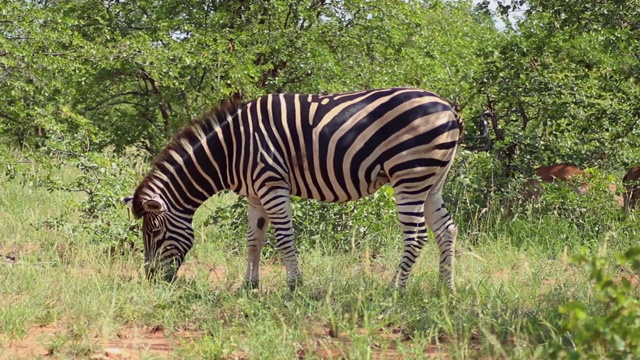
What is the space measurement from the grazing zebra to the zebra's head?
12 mm

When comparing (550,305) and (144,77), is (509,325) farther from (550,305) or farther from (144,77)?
(144,77)

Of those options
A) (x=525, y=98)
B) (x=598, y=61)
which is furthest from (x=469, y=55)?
(x=525, y=98)

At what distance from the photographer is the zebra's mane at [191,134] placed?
6.67 metres

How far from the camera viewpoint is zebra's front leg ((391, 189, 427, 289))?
628cm

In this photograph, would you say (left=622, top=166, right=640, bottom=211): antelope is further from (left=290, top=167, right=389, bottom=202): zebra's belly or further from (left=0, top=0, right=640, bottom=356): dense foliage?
(left=290, top=167, right=389, bottom=202): zebra's belly

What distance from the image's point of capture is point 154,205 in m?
6.60

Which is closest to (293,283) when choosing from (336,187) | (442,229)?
(336,187)

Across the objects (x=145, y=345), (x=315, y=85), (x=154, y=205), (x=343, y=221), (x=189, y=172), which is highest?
(x=315, y=85)

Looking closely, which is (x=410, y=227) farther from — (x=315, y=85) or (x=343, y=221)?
(x=315, y=85)

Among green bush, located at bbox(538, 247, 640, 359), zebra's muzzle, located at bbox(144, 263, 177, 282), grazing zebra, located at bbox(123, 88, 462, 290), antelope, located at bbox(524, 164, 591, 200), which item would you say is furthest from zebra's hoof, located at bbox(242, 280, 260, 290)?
antelope, located at bbox(524, 164, 591, 200)

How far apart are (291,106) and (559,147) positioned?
4.65m

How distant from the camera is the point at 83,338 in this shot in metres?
4.76

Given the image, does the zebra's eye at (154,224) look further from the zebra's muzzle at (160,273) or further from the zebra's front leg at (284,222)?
the zebra's front leg at (284,222)

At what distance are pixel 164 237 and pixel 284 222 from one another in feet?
3.71
